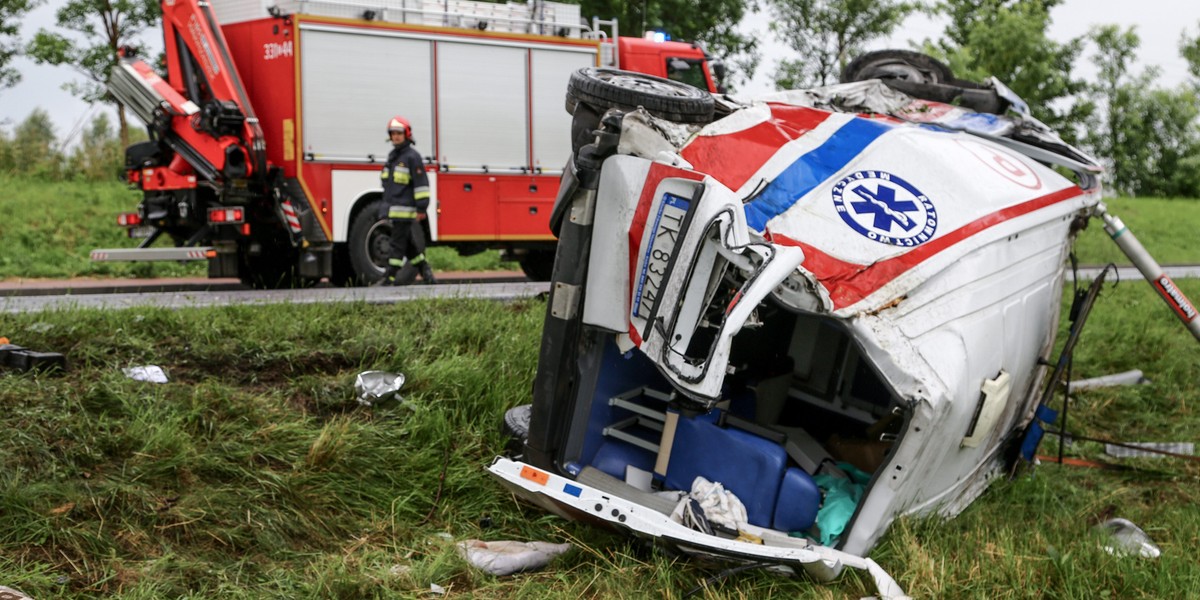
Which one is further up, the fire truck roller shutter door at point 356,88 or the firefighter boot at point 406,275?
the fire truck roller shutter door at point 356,88

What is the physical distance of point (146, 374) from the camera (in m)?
4.85

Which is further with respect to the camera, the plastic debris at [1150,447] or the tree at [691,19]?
the tree at [691,19]

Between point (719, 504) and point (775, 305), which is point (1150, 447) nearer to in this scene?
point (775, 305)

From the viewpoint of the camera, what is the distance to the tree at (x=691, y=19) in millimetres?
20188

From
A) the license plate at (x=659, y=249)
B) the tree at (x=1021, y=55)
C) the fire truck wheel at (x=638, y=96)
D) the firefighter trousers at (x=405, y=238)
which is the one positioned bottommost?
the firefighter trousers at (x=405, y=238)

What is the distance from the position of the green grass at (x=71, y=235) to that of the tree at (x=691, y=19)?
725cm

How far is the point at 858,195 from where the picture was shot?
3.96 metres

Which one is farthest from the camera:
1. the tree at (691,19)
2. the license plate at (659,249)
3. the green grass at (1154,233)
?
the tree at (691,19)

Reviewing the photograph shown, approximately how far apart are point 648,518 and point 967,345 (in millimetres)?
1224

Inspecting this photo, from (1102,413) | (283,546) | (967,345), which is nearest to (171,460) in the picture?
(283,546)

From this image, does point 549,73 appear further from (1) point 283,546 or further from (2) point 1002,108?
(1) point 283,546

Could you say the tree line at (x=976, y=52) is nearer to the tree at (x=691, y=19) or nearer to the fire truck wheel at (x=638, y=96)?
the tree at (x=691, y=19)

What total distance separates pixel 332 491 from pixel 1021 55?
24.4m

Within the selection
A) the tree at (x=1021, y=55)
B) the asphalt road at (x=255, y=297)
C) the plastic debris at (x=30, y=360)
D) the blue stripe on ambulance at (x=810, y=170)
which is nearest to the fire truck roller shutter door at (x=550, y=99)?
the asphalt road at (x=255, y=297)
